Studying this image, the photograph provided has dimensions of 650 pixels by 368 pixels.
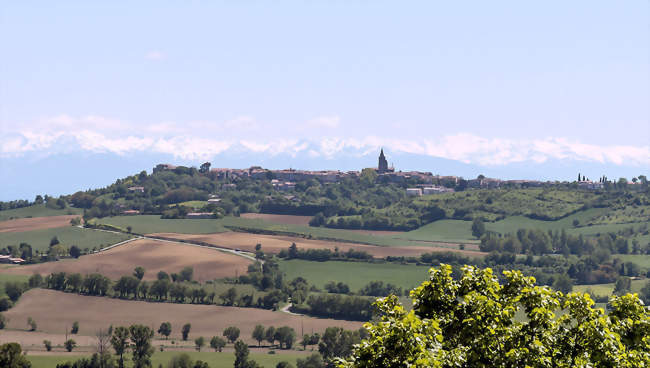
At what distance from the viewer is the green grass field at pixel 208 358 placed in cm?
14038

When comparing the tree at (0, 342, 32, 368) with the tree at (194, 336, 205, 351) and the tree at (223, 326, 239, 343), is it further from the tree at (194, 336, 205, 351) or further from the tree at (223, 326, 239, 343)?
the tree at (223, 326, 239, 343)

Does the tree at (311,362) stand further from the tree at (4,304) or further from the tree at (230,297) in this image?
the tree at (4,304)

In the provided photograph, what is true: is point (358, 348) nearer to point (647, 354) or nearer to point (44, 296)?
point (647, 354)

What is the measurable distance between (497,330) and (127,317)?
162 m

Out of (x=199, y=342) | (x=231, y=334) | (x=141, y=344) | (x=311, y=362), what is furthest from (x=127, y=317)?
(x=311, y=362)

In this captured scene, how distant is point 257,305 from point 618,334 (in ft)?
569

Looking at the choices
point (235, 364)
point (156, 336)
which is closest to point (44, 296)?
point (156, 336)

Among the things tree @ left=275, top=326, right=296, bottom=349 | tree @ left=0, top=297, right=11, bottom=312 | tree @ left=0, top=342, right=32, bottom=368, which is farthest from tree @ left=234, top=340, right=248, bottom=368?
tree @ left=0, top=297, right=11, bottom=312

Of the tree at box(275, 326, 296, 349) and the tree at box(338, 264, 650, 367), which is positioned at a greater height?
the tree at box(338, 264, 650, 367)

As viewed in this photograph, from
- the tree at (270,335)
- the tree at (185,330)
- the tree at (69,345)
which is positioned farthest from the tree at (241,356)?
the tree at (69,345)

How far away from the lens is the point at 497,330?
28.2 meters

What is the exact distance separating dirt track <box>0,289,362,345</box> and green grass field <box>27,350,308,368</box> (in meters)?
Result: 14.9

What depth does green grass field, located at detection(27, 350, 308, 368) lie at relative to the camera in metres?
140

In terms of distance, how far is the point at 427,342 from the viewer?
28.0m
